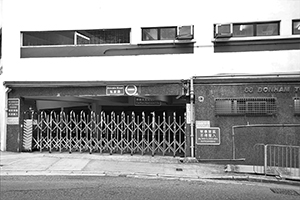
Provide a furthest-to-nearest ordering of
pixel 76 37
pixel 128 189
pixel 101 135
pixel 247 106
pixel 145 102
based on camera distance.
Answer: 1. pixel 145 102
2. pixel 76 37
3. pixel 101 135
4. pixel 247 106
5. pixel 128 189

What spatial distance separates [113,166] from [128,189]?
105 inches

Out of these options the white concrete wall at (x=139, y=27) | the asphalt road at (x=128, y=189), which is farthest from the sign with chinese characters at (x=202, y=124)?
the asphalt road at (x=128, y=189)

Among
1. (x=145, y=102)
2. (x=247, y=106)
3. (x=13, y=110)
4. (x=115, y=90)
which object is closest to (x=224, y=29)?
(x=247, y=106)

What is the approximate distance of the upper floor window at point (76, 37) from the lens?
12102 mm

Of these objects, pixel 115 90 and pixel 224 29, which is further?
pixel 115 90

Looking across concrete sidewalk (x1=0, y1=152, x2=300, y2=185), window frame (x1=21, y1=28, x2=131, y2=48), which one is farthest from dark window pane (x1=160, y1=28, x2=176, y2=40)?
concrete sidewalk (x1=0, y1=152, x2=300, y2=185)

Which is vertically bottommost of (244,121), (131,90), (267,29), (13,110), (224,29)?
(244,121)

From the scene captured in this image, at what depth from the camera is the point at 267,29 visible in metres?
11.6

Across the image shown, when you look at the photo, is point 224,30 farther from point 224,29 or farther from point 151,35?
point 151,35

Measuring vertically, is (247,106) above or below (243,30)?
below

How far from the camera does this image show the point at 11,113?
11.8 meters

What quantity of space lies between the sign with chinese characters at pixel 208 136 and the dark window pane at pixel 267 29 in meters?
4.41

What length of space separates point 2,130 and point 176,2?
29.1ft

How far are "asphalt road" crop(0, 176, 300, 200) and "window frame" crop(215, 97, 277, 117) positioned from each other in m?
3.12
